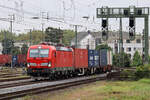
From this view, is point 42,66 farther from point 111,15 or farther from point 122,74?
point 111,15

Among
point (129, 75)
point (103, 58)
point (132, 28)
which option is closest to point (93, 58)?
point (103, 58)

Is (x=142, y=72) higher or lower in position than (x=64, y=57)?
lower

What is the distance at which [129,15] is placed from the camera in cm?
3891

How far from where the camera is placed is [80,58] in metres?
36.5

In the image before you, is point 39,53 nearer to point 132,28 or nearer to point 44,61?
point 44,61

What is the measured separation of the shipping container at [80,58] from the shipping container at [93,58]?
0.96 metres

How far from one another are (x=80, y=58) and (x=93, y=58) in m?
4.37

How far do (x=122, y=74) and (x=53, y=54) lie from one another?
21.9 ft

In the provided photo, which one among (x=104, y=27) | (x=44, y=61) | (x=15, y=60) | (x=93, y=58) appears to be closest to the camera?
(x=44, y=61)

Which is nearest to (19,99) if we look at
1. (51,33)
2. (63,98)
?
(63,98)

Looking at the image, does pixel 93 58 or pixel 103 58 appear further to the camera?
pixel 103 58

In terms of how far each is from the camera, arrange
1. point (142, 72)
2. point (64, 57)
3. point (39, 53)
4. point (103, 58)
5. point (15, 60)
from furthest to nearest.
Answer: point (15, 60)
point (103, 58)
point (64, 57)
point (142, 72)
point (39, 53)

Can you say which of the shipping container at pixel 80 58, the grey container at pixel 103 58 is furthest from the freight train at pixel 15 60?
the shipping container at pixel 80 58

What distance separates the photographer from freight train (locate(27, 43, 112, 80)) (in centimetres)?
2836
